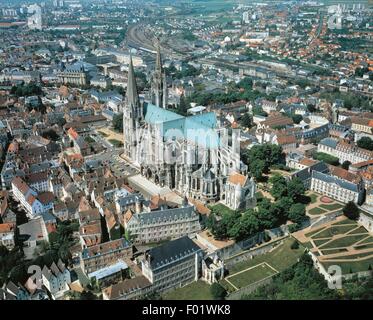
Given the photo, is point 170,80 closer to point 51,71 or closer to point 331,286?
point 51,71

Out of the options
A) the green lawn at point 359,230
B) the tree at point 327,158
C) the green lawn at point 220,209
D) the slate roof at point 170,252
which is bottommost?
the green lawn at point 359,230

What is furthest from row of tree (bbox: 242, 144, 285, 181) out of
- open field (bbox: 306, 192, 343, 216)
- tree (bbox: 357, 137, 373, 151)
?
tree (bbox: 357, 137, 373, 151)

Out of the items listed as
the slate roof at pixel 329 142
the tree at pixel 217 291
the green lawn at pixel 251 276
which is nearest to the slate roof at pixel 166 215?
the green lawn at pixel 251 276

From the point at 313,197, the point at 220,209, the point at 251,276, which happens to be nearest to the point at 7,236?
the point at 220,209

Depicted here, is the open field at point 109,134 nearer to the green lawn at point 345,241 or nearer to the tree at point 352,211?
the tree at point 352,211
